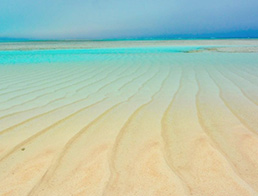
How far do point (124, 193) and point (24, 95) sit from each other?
217 cm

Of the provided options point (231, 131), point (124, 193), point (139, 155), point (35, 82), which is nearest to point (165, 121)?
point (231, 131)

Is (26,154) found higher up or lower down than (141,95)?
higher up

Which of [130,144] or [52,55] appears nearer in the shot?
[130,144]

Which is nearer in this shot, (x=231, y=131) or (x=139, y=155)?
(x=139, y=155)

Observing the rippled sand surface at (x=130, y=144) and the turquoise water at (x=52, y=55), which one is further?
the turquoise water at (x=52, y=55)

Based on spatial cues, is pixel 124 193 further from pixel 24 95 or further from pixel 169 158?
pixel 24 95

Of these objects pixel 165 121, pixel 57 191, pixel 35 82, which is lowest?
pixel 35 82

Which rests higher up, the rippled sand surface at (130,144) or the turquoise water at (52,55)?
the rippled sand surface at (130,144)

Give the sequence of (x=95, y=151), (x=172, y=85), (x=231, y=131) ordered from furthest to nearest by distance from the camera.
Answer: (x=172, y=85) < (x=231, y=131) < (x=95, y=151)

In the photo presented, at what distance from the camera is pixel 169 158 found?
4.11 feet

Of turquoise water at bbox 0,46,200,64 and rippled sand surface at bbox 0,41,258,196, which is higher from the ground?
rippled sand surface at bbox 0,41,258,196

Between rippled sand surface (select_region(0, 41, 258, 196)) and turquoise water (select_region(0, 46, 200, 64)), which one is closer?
rippled sand surface (select_region(0, 41, 258, 196))

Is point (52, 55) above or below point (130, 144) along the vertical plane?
below

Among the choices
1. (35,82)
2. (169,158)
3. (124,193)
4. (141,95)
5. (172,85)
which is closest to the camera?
(124,193)
